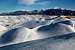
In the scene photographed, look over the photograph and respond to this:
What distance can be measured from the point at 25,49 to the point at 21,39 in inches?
65.1

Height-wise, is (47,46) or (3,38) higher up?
(47,46)

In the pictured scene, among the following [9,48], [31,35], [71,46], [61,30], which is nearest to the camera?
[71,46]

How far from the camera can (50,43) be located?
4496 millimetres

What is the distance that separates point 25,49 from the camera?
4289 mm

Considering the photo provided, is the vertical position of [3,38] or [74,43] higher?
[74,43]

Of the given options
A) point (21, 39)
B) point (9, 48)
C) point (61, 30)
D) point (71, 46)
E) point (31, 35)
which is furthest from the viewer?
point (61, 30)

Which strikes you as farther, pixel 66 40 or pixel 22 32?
pixel 22 32

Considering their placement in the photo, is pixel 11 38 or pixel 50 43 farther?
pixel 11 38

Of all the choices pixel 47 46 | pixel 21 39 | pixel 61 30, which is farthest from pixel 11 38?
pixel 47 46

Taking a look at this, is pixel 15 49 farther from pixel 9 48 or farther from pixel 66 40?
pixel 66 40

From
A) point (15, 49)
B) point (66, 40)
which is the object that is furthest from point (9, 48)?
point (66, 40)

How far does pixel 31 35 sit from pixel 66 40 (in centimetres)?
182

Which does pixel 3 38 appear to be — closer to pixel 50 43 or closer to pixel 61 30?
pixel 61 30

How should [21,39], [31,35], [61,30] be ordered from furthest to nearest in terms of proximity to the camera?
[61,30]
[31,35]
[21,39]
